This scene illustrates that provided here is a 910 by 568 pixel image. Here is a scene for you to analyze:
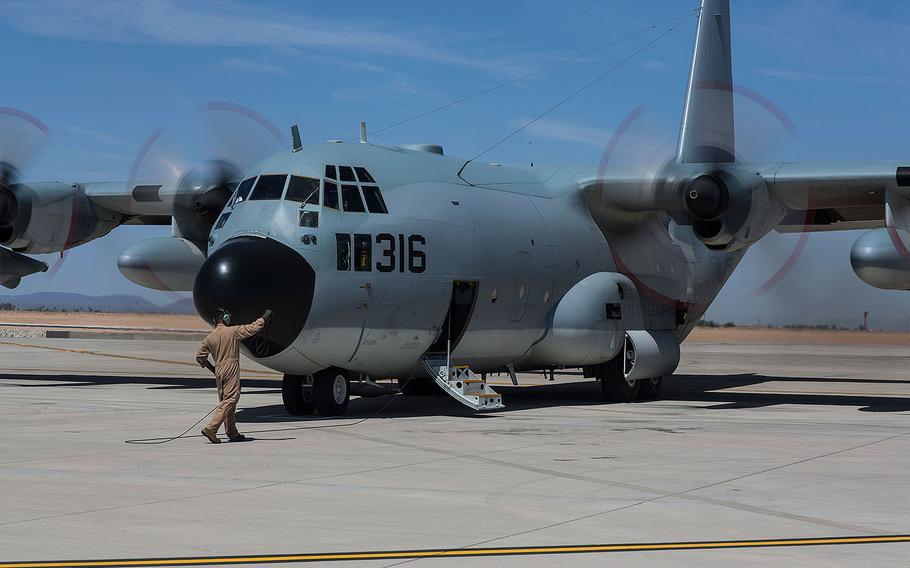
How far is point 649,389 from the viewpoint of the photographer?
23.2 metres

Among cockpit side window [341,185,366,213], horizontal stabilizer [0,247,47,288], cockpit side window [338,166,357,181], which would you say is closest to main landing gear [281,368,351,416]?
cockpit side window [341,185,366,213]

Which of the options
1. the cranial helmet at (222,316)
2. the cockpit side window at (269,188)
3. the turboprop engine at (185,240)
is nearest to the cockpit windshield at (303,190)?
the cockpit side window at (269,188)

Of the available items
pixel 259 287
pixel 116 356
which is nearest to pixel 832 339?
pixel 116 356

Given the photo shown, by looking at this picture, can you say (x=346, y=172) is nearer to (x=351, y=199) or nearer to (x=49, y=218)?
(x=351, y=199)

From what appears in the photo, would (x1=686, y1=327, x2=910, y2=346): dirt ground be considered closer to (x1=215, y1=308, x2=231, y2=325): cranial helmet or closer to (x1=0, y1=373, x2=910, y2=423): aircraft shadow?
(x1=0, y1=373, x2=910, y2=423): aircraft shadow

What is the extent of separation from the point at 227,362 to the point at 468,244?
5.69 meters

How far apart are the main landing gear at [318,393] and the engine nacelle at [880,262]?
10979 millimetres

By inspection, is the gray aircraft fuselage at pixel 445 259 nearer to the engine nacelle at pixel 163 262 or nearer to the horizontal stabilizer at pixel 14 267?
the engine nacelle at pixel 163 262

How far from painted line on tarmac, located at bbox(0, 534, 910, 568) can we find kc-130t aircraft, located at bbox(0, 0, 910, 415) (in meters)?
8.38

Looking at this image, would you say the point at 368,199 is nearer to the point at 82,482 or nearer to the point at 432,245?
the point at 432,245

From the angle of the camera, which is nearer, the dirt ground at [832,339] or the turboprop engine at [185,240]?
the turboprop engine at [185,240]

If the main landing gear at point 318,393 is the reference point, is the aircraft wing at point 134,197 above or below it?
above

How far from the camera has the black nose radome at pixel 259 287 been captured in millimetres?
15188

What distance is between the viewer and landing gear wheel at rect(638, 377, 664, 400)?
23000mm
